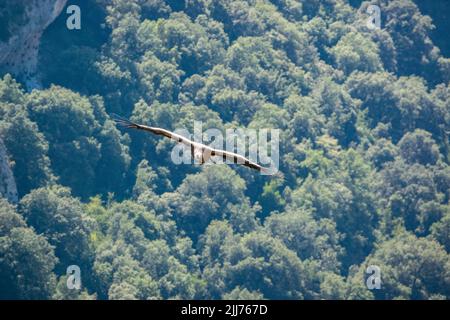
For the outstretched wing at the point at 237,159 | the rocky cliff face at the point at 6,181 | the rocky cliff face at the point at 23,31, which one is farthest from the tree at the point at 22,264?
the outstretched wing at the point at 237,159

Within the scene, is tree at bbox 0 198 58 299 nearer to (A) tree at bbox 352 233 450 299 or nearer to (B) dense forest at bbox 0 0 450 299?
(B) dense forest at bbox 0 0 450 299

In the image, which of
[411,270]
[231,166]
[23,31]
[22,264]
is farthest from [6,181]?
[411,270]

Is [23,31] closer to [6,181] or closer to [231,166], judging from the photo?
[6,181]

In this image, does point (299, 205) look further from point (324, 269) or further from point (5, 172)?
point (5, 172)

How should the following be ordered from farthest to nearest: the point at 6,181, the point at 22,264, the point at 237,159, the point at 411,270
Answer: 1. the point at 411,270
2. the point at 6,181
3. the point at 22,264
4. the point at 237,159

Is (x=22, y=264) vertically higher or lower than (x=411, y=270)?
lower

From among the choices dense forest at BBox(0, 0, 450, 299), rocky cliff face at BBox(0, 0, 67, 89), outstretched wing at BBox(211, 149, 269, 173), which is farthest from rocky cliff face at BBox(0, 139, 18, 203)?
outstretched wing at BBox(211, 149, 269, 173)
